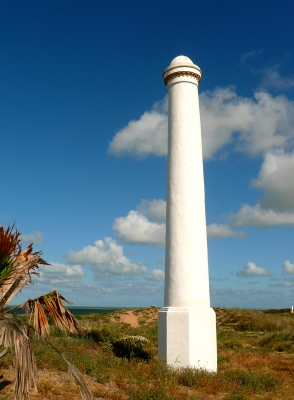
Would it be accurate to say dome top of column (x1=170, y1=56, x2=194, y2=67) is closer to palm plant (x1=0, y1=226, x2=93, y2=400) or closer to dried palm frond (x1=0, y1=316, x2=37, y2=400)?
palm plant (x1=0, y1=226, x2=93, y2=400)

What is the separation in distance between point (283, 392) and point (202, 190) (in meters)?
6.52

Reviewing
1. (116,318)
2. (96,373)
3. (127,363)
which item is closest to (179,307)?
(127,363)

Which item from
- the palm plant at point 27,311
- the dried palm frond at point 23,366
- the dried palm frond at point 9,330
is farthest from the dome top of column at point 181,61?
the dried palm frond at point 23,366

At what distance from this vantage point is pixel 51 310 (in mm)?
7121

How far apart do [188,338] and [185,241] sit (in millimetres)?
3027

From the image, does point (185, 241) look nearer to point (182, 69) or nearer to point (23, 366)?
point (182, 69)

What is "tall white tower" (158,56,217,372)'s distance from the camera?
1228 centimetres

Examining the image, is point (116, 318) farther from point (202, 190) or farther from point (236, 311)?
point (202, 190)

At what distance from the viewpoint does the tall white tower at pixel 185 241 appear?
12281mm

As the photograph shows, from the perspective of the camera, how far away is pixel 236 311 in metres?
28.5

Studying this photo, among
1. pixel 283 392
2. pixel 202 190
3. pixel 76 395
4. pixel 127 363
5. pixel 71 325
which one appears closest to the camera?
pixel 71 325

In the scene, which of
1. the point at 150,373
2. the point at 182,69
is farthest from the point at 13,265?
→ the point at 182,69

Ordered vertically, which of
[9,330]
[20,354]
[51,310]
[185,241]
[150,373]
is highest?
[185,241]

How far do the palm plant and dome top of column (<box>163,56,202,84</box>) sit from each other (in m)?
9.12
